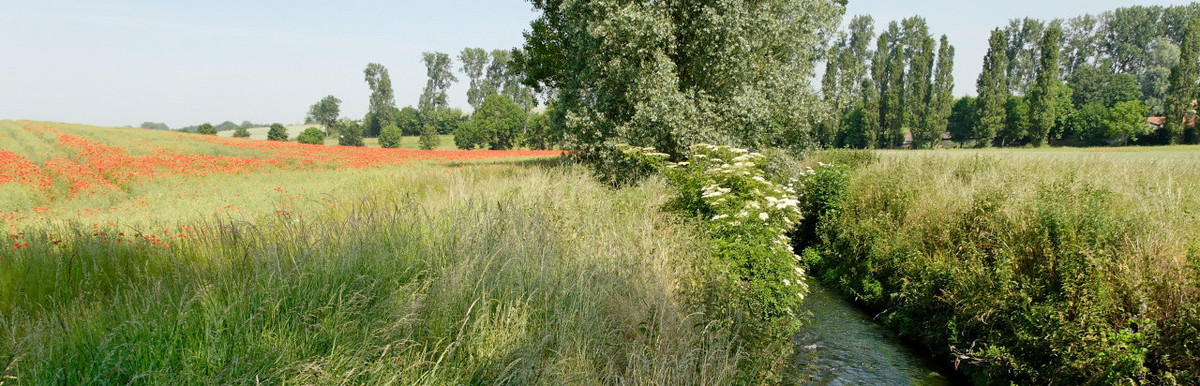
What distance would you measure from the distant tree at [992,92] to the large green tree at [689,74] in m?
36.5

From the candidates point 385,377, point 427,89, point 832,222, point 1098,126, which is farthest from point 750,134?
point 427,89

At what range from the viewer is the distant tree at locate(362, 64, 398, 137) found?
2847 inches

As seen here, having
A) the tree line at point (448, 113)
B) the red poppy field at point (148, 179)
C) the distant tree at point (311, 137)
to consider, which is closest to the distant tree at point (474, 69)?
the tree line at point (448, 113)

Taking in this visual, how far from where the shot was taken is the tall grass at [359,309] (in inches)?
115

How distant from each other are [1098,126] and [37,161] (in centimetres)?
6200

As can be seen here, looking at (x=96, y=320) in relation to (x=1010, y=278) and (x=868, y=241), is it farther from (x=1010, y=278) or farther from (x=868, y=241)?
(x=868, y=241)

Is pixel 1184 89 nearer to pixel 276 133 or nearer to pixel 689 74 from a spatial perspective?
pixel 689 74

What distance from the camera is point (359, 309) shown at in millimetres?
3639

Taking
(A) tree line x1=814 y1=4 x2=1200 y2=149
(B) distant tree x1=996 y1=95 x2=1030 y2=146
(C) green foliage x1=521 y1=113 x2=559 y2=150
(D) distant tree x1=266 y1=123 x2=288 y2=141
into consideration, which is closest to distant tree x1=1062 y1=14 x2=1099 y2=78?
(A) tree line x1=814 y1=4 x2=1200 y2=149

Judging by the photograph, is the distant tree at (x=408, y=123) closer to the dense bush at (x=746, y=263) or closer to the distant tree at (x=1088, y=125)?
the dense bush at (x=746, y=263)

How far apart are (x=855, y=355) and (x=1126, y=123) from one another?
4927 centimetres

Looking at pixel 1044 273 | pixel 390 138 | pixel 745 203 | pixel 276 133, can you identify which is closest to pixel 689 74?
pixel 745 203

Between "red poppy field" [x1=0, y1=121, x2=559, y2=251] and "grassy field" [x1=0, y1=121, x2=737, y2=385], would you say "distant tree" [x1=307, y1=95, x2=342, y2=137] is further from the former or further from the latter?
"grassy field" [x1=0, y1=121, x2=737, y2=385]

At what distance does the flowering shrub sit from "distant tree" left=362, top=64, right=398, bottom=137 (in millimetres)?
69392
